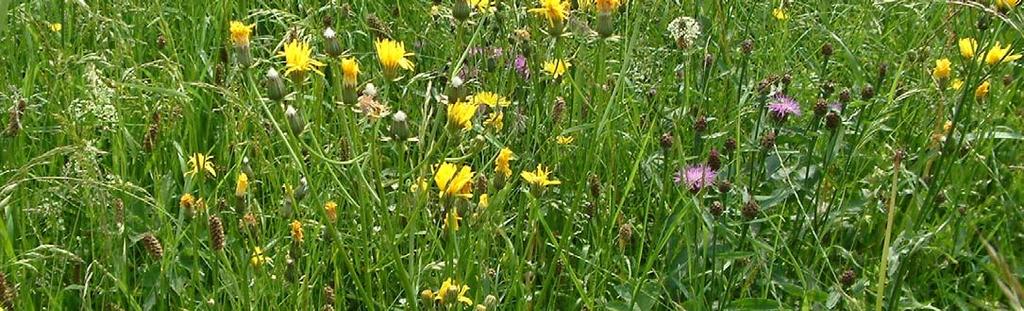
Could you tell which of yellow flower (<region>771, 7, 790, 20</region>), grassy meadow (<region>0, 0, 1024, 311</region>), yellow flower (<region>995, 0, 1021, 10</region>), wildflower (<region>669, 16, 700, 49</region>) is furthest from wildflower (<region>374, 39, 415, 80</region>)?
yellow flower (<region>771, 7, 790, 20</region>)

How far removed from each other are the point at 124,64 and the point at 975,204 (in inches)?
63.3

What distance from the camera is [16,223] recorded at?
71.8 inches

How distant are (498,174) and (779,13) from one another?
133 cm

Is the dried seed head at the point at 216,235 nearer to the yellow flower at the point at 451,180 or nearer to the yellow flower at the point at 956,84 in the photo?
the yellow flower at the point at 451,180

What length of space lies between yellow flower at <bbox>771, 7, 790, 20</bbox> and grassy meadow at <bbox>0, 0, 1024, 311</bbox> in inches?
0.5

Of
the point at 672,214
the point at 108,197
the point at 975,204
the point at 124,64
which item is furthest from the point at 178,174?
the point at 975,204

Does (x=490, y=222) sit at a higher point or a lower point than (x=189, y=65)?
higher

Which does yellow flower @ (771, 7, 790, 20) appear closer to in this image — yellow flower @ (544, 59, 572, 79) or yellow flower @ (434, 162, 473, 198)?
yellow flower @ (544, 59, 572, 79)

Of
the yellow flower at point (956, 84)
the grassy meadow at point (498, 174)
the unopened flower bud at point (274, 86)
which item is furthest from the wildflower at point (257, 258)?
the yellow flower at point (956, 84)

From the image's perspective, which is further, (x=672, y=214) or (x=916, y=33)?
(x=916, y=33)

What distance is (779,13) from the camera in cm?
273

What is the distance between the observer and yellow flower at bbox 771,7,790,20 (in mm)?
2666

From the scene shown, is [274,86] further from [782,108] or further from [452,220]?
[782,108]

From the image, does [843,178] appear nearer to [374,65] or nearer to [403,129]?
[403,129]
